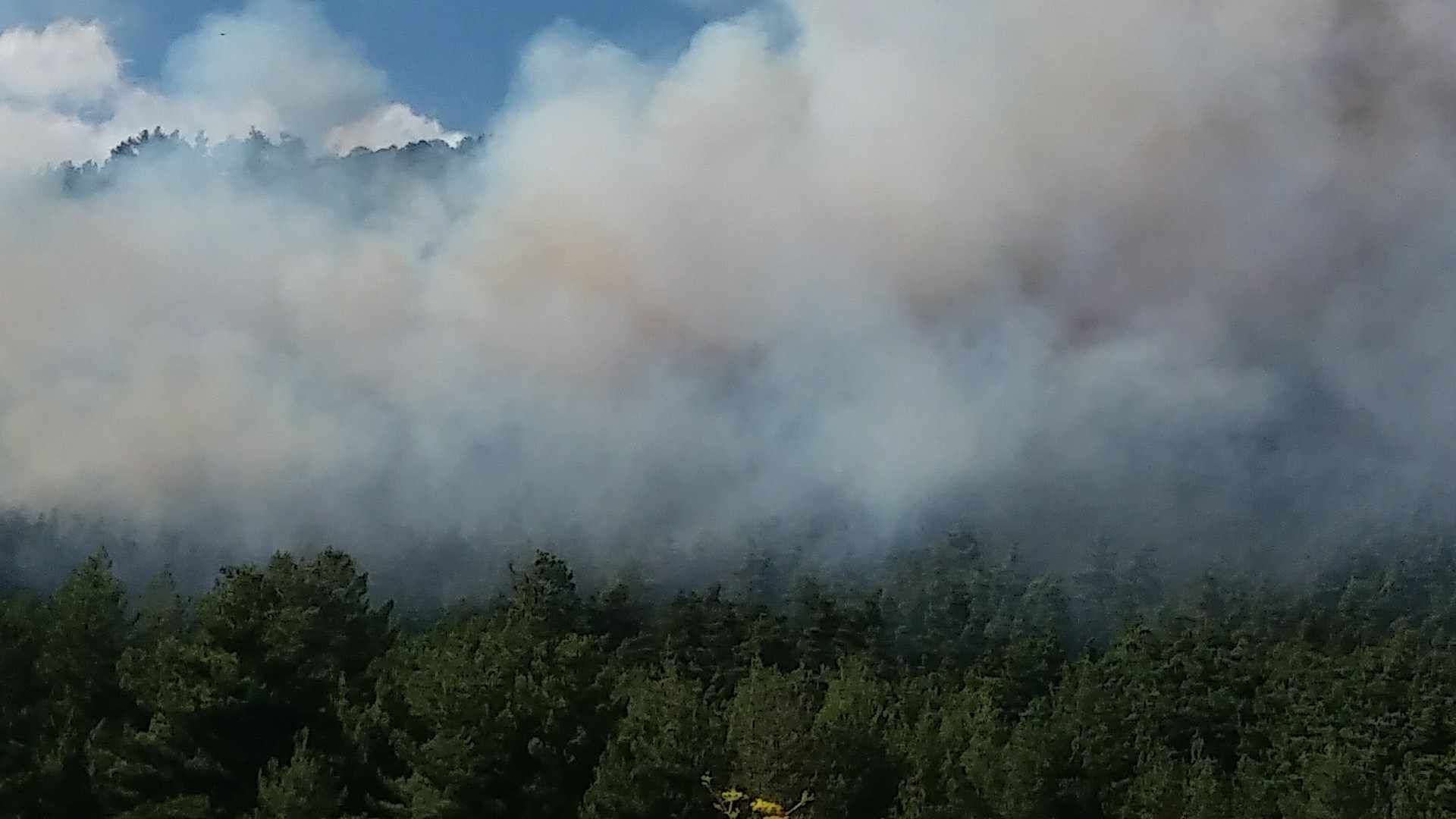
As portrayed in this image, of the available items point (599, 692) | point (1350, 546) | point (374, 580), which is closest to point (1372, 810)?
point (599, 692)

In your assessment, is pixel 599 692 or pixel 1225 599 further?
pixel 1225 599

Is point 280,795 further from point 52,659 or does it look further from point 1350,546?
point 1350,546

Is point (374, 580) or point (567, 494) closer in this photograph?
point (374, 580)

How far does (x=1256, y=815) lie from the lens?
31.2m

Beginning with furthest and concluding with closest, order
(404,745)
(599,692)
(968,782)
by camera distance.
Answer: (968,782)
(599,692)
(404,745)

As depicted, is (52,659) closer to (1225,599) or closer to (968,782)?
(968,782)

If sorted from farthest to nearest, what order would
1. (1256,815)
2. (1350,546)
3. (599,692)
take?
(1350,546) → (1256,815) → (599,692)

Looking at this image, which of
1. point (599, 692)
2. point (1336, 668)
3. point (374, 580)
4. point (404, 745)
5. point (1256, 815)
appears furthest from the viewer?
point (374, 580)

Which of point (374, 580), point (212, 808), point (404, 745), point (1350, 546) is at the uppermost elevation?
point (1350, 546)

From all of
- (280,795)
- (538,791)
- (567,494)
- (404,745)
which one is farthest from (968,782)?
(567,494)

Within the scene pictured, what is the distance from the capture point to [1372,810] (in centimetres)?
3000

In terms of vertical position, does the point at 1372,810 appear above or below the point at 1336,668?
below

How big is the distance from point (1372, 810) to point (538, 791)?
1799 centimetres

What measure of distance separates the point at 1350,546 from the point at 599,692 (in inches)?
5526
